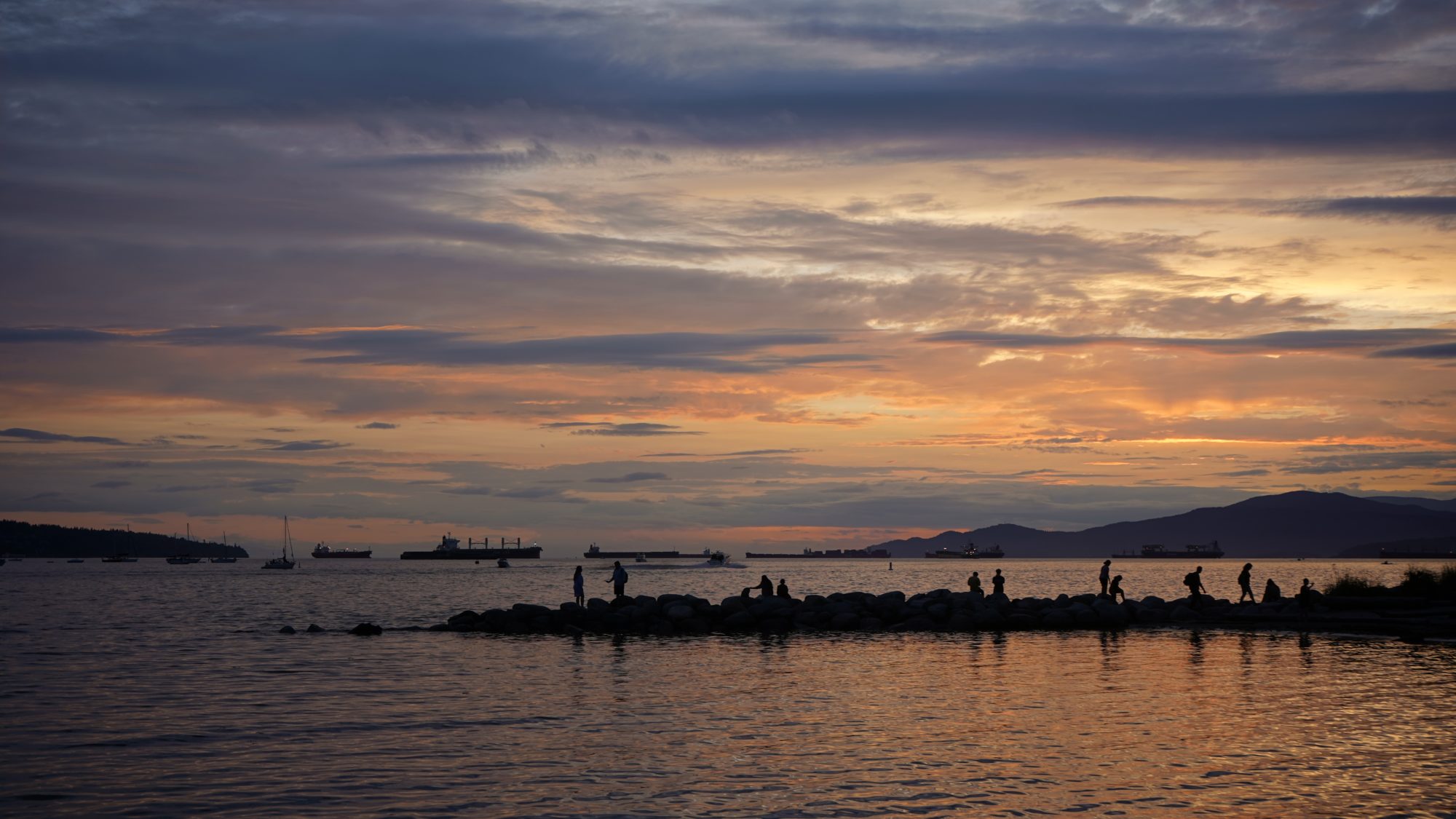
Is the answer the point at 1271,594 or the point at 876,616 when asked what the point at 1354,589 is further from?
the point at 876,616

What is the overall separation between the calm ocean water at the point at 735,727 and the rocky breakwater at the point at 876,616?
4551 millimetres

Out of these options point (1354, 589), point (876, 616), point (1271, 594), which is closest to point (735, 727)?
point (876, 616)

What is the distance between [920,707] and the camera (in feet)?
88.1

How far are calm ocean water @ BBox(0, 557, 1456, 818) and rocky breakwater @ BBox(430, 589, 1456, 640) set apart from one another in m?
4.55

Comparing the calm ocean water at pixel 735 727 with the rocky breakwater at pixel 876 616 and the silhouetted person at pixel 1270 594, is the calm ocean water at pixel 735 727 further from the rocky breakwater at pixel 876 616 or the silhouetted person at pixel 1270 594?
the silhouetted person at pixel 1270 594

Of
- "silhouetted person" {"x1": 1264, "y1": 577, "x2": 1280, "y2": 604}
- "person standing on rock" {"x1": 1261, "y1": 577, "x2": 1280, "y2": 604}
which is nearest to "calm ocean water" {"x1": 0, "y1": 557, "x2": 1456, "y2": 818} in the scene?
"person standing on rock" {"x1": 1261, "y1": 577, "x2": 1280, "y2": 604}

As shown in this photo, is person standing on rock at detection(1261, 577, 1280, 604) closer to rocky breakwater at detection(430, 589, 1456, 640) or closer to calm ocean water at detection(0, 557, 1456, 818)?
rocky breakwater at detection(430, 589, 1456, 640)

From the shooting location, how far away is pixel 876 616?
52.7m

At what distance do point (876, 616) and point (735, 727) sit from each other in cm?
2919

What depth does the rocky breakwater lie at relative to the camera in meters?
50.1

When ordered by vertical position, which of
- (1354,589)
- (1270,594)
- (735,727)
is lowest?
(735,727)

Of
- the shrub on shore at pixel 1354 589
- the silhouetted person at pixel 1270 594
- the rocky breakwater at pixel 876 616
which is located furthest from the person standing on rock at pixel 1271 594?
the shrub on shore at pixel 1354 589

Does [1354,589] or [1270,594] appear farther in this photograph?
[1270,594]

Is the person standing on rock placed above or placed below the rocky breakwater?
above
